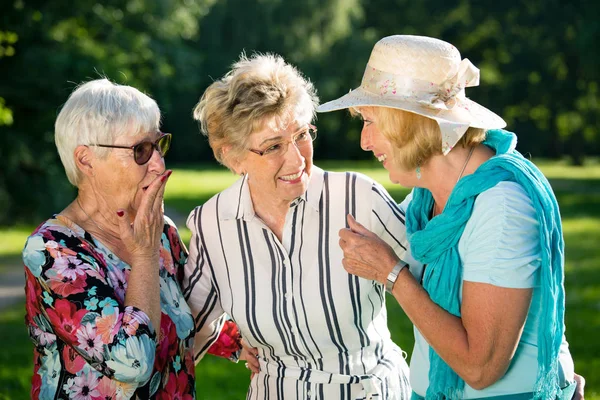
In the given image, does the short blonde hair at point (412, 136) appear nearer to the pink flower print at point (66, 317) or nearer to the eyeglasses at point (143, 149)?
the eyeglasses at point (143, 149)

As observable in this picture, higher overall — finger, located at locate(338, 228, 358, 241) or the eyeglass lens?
the eyeglass lens

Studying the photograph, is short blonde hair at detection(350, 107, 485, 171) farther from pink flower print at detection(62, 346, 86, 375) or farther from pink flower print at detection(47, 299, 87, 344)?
pink flower print at detection(62, 346, 86, 375)

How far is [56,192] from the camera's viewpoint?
1831 centimetres

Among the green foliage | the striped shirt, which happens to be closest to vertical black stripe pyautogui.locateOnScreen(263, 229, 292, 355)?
the striped shirt

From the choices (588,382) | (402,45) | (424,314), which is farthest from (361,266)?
(588,382)

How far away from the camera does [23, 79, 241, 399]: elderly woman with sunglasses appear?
2.88 metres

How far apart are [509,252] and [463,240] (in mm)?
204

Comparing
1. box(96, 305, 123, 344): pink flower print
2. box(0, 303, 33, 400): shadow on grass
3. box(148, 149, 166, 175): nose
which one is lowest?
box(0, 303, 33, 400): shadow on grass

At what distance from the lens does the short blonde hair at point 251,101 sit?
3.41 metres

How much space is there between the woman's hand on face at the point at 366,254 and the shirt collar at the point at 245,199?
0.42 metres

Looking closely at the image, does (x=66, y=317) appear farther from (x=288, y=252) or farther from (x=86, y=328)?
(x=288, y=252)

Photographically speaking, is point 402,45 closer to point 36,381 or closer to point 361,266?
point 361,266

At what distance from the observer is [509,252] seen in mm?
2607

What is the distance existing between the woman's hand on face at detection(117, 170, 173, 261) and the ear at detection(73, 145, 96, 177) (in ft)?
0.67
